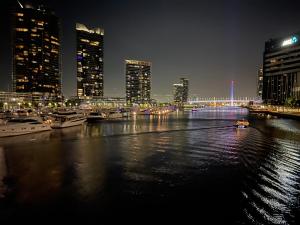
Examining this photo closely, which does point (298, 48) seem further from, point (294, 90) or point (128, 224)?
point (128, 224)

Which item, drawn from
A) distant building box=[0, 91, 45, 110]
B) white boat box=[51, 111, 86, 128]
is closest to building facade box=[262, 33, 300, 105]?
white boat box=[51, 111, 86, 128]

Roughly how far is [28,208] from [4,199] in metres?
1.78

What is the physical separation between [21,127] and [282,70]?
455 feet

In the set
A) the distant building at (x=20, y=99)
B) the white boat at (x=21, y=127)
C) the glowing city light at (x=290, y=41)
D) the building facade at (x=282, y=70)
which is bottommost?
the white boat at (x=21, y=127)

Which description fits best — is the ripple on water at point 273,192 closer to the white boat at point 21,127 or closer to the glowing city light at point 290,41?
the white boat at point 21,127

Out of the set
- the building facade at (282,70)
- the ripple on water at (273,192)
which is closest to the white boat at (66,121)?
the ripple on water at (273,192)

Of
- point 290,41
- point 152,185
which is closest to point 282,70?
point 290,41

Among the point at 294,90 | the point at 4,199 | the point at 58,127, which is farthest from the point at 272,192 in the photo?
the point at 294,90

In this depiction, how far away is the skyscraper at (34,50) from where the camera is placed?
171387 millimetres

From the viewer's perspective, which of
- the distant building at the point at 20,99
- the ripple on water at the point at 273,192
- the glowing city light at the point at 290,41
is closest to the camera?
the ripple on water at the point at 273,192

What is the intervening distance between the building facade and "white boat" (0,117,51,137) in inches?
4758

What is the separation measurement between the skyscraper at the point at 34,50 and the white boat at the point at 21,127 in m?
155

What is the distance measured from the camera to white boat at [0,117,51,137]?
103ft

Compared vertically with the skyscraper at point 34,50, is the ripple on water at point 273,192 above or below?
below
